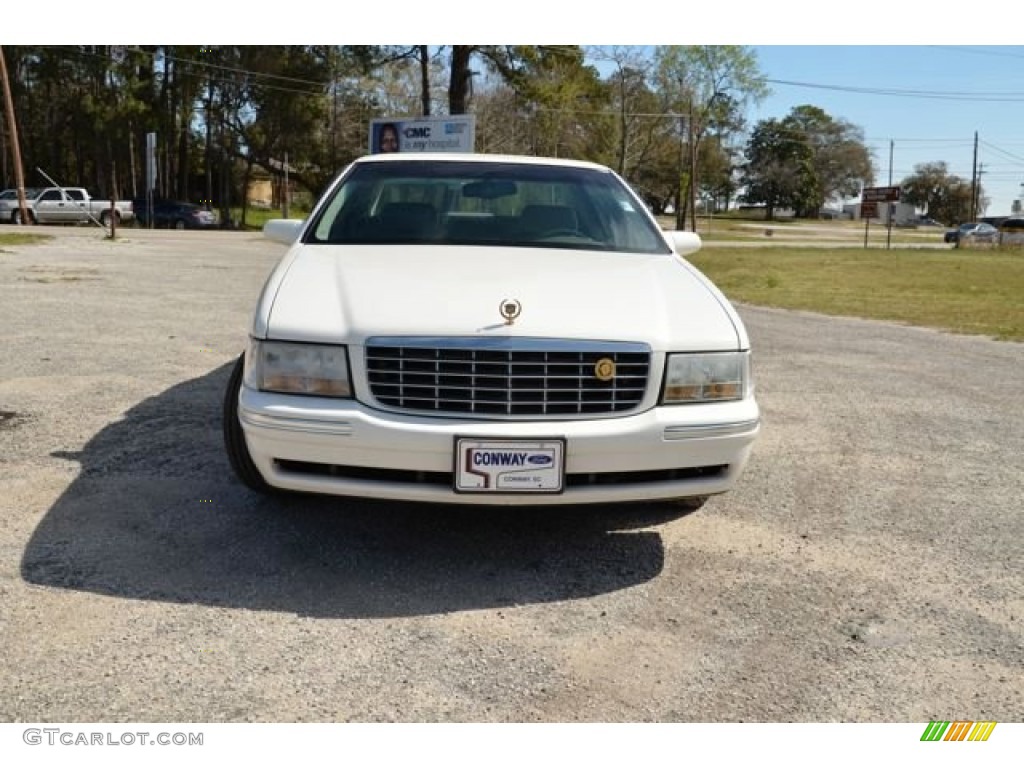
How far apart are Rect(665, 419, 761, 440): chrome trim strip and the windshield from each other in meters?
1.34

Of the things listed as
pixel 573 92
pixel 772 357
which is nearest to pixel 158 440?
pixel 772 357

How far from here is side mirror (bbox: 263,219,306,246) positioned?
4633mm

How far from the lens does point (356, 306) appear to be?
10.6 ft

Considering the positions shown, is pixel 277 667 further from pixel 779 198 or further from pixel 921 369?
pixel 779 198

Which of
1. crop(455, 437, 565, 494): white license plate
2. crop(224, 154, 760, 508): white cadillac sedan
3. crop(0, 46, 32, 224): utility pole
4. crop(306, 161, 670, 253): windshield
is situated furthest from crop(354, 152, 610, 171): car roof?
crop(0, 46, 32, 224): utility pole

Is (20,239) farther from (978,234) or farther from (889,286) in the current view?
(978,234)

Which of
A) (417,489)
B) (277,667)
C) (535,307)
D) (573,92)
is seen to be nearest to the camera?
(277,667)

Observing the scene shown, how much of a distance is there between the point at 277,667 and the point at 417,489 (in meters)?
0.73

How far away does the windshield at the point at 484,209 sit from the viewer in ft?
14.1

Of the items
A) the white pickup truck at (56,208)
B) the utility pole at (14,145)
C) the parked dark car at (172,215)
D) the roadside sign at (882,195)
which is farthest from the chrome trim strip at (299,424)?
the roadside sign at (882,195)

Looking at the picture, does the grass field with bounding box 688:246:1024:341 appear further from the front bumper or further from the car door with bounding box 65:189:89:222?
the car door with bounding box 65:189:89:222

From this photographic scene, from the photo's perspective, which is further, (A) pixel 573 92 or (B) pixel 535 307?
(A) pixel 573 92

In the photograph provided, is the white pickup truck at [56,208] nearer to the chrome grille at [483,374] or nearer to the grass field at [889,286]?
the grass field at [889,286]

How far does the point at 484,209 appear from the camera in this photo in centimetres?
455
